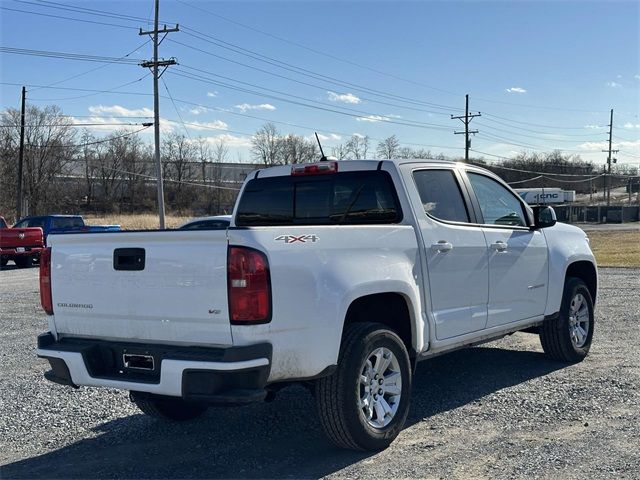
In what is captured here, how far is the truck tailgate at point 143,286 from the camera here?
4020 mm

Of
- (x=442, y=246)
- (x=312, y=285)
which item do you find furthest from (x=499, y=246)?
(x=312, y=285)

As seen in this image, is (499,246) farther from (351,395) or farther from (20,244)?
(20,244)

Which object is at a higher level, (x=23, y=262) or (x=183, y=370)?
(x=183, y=370)

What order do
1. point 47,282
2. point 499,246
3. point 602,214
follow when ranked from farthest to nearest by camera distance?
point 602,214 → point 499,246 → point 47,282

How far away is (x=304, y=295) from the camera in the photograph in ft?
13.5

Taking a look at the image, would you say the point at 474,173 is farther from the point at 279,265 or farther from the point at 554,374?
the point at 279,265

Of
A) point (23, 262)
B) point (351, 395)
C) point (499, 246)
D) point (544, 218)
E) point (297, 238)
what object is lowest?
point (23, 262)

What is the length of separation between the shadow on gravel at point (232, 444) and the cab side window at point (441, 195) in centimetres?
161

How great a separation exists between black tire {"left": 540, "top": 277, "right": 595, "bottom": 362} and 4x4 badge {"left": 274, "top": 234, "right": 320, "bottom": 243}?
365 cm

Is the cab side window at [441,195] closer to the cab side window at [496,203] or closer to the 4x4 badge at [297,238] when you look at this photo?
the cab side window at [496,203]

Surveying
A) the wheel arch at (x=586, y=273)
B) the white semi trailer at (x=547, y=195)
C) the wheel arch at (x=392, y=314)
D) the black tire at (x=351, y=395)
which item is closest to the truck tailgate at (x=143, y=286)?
the black tire at (x=351, y=395)

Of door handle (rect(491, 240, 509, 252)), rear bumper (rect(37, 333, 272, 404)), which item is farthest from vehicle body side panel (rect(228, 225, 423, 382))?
door handle (rect(491, 240, 509, 252))

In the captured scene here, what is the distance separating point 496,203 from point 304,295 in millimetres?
3018

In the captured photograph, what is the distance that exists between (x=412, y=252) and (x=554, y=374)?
2673mm
